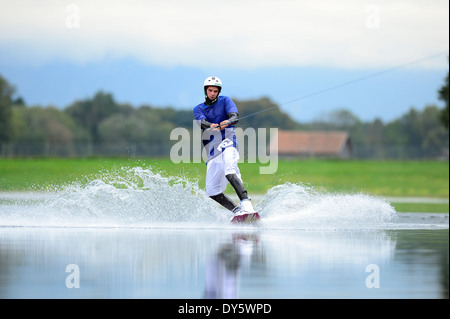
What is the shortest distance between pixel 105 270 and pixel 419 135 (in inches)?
4674

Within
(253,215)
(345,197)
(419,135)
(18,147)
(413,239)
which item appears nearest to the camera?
(413,239)

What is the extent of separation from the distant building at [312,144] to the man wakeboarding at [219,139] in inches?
4335

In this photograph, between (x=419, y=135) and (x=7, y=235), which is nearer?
(x=7, y=235)

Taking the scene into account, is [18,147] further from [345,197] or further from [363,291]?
[363,291]

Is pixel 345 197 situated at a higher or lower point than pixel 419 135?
lower

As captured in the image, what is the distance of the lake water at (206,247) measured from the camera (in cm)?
802

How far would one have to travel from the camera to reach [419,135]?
124312 mm

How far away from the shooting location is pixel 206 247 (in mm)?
11141

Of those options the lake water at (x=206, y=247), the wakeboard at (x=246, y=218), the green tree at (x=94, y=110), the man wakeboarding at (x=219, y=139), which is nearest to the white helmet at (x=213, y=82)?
the man wakeboarding at (x=219, y=139)

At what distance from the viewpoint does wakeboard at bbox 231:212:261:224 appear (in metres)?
14.7

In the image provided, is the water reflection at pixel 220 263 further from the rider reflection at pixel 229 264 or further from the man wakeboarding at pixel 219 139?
the man wakeboarding at pixel 219 139

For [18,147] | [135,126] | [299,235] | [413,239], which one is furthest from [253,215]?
[135,126]

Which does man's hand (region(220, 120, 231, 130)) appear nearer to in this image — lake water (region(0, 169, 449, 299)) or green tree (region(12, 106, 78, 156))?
lake water (region(0, 169, 449, 299))

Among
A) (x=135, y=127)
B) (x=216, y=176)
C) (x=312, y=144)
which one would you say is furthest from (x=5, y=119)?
(x=216, y=176)
